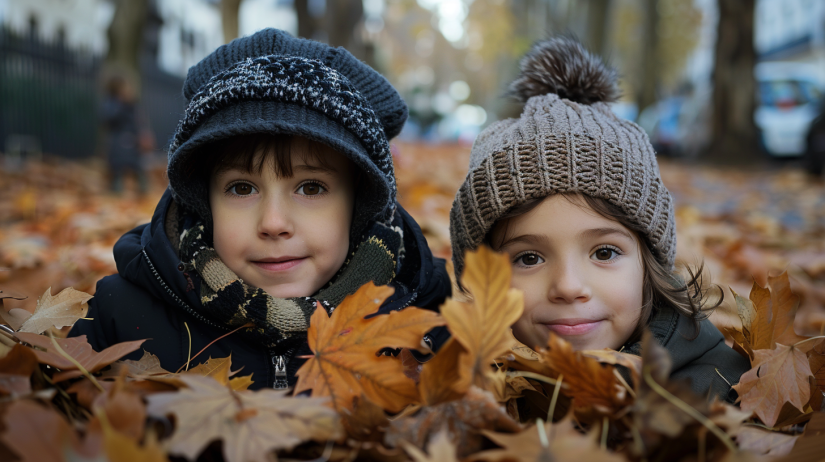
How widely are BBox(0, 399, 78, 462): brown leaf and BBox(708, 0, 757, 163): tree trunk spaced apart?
38.6 feet

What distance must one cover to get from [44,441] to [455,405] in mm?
497

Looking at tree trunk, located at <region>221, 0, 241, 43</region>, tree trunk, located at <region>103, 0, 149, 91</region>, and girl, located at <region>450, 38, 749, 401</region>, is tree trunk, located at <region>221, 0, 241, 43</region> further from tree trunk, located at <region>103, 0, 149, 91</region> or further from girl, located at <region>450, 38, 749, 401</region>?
girl, located at <region>450, 38, 749, 401</region>

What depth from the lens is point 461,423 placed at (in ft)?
2.86

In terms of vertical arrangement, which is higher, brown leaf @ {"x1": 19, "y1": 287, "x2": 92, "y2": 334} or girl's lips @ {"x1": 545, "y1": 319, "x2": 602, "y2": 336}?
brown leaf @ {"x1": 19, "y1": 287, "x2": 92, "y2": 334}

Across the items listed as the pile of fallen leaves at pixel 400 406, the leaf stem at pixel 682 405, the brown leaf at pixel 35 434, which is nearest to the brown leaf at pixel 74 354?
the pile of fallen leaves at pixel 400 406

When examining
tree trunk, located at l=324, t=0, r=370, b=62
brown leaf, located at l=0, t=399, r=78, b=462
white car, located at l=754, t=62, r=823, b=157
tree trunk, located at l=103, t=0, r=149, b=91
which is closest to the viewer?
brown leaf, located at l=0, t=399, r=78, b=462

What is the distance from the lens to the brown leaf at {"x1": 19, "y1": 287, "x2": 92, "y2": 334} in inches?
48.2

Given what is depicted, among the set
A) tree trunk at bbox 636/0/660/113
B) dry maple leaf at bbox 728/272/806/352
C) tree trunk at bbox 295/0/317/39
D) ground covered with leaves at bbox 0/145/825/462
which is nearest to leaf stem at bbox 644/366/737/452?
ground covered with leaves at bbox 0/145/825/462

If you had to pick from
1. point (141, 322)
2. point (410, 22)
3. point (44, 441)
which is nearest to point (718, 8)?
point (141, 322)

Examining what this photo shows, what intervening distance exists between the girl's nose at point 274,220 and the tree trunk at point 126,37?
848 centimetres

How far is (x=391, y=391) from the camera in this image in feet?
3.24

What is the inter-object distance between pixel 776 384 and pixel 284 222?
109cm

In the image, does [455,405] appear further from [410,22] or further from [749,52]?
[410,22]

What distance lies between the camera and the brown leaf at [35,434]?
660mm
